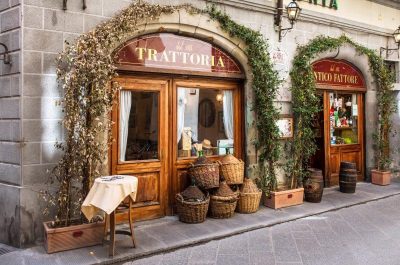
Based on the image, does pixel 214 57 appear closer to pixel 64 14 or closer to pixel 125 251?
pixel 64 14

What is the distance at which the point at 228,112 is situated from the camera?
279 inches

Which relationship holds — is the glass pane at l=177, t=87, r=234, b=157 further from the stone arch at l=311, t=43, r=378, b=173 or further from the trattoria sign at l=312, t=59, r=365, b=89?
the stone arch at l=311, t=43, r=378, b=173

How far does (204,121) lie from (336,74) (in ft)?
13.0

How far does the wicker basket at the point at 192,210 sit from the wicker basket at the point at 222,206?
0.18m

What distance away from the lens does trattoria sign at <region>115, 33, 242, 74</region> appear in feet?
18.9

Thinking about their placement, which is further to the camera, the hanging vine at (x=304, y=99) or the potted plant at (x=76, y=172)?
the hanging vine at (x=304, y=99)

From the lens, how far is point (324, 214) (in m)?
6.56

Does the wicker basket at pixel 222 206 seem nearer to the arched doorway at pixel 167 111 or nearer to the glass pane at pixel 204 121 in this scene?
the arched doorway at pixel 167 111

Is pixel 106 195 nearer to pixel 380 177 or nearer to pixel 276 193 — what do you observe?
pixel 276 193

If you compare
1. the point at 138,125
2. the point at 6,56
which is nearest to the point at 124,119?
the point at 138,125

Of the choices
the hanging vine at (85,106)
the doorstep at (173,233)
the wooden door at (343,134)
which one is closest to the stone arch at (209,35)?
the hanging vine at (85,106)

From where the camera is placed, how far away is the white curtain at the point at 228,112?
23.1 ft

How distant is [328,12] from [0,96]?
706cm

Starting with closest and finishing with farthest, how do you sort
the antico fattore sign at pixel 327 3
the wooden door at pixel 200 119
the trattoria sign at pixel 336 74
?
1. the wooden door at pixel 200 119
2. the antico fattore sign at pixel 327 3
3. the trattoria sign at pixel 336 74
